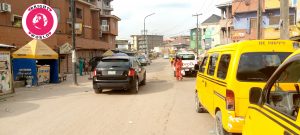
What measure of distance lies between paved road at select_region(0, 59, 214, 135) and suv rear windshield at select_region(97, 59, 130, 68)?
1414mm

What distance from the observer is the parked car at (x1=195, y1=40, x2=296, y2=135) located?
546cm

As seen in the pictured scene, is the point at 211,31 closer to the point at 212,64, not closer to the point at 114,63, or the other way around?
the point at 114,63

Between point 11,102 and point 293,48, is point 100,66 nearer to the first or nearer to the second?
point 11,102

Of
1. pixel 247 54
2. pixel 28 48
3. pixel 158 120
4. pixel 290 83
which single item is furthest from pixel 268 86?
pixel 28 48

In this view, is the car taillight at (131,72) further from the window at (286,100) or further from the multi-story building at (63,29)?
the window at (286,100)

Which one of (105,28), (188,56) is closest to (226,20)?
(105,28)

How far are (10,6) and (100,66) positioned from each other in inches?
637

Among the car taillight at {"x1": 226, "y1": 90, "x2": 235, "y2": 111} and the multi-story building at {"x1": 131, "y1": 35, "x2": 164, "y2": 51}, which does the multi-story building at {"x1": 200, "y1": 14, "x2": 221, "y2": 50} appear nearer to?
the car taillight at {"x1": 226, "y1": 90, "x2": 235, "y2": 111}

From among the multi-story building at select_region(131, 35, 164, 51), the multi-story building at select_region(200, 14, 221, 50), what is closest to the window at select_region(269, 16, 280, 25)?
the multi-story building at select_region(200, 14, 221, 50)

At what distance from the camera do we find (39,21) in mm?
15156

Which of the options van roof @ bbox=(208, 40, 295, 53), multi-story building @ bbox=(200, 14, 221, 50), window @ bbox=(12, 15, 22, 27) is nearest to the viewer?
van roof @ bbox=(208, 40, 295, 53)

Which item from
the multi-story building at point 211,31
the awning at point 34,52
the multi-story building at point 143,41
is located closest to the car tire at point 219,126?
the awning at point 34,52

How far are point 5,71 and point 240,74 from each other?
11.5 metres

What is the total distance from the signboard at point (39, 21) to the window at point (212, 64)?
9.40 meters
